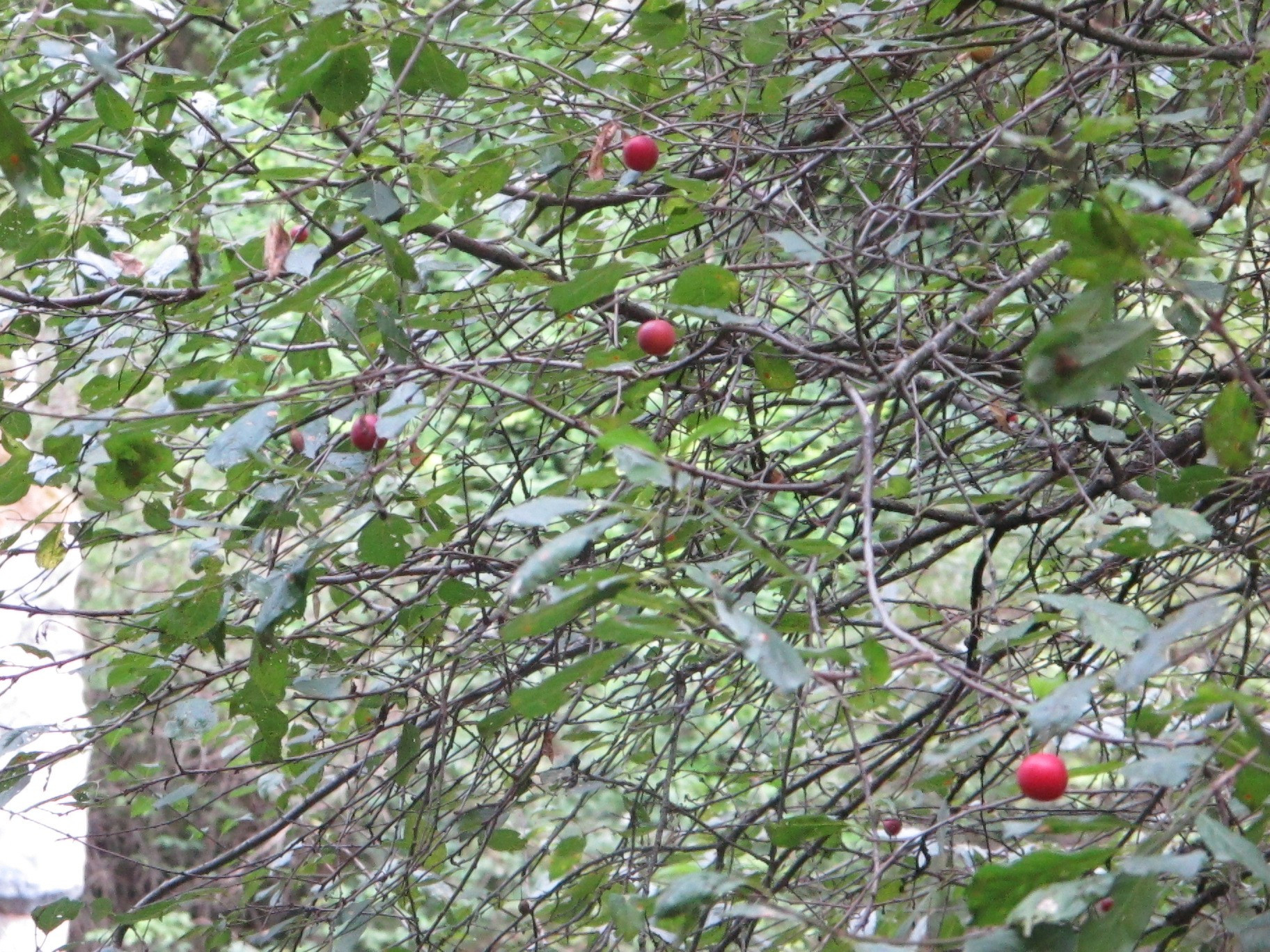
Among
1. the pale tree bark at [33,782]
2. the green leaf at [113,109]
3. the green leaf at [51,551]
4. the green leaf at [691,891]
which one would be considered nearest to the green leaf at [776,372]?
the green leaf at [691,891]

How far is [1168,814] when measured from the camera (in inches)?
32.6

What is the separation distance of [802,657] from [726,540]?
738 mm

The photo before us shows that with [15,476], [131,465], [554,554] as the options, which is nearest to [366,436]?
[131,465]

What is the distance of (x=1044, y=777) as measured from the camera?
0.76 m

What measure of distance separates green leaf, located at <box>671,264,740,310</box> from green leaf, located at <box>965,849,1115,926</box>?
1.83ft

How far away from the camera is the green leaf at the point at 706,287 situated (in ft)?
3.53

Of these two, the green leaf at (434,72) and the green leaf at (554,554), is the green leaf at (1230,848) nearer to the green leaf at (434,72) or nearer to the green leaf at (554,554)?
the green leaf at (554,554)

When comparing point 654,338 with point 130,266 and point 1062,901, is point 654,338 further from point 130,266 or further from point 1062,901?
point 130,266

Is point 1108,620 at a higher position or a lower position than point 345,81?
lower

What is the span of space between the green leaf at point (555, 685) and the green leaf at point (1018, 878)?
298 mm

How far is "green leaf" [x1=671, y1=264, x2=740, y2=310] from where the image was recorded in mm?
1075

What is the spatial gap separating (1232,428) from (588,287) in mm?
551

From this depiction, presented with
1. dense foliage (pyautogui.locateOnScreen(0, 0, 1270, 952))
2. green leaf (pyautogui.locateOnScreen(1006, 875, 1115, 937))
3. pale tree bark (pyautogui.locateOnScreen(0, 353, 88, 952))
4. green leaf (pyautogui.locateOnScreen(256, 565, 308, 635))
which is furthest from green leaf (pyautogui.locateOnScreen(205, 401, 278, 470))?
pale tree bark (pyautogui.locateOnScreen(0, 353, 88, 952))

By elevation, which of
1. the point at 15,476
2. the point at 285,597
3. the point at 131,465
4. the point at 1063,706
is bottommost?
the point at 1063,706
